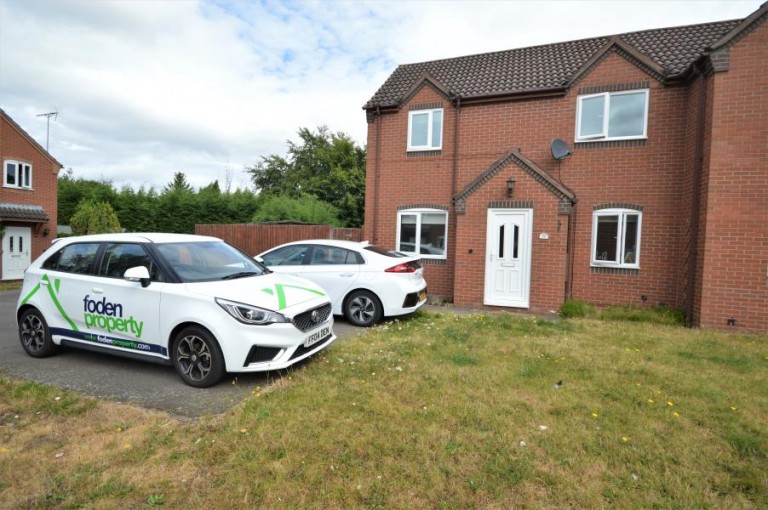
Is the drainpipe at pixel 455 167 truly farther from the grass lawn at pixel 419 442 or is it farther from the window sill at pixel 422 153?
the grass lawn at pixel 419 442

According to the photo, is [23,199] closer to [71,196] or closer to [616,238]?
[71,196]

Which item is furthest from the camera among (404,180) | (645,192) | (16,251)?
(16,251)

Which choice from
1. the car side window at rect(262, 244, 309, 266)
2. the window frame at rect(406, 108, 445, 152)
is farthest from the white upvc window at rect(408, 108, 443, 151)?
the car side window at rect(262, 244, 309, 266)

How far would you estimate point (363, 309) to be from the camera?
8.02 meters

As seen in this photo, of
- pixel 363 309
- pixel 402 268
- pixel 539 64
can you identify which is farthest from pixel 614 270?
pixel 363 309

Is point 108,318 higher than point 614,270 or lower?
lower

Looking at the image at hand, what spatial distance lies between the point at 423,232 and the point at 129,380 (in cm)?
855

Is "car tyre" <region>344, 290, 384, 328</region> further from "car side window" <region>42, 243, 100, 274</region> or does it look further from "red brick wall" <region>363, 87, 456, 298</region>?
"car side window" <region>42, 243, 100, 274</region>

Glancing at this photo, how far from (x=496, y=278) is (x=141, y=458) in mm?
8566

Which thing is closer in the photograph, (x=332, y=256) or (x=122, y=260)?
(x=122, y=260)

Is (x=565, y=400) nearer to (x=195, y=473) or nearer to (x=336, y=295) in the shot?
(x=195, y=473)

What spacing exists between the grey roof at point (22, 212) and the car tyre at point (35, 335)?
1564cm

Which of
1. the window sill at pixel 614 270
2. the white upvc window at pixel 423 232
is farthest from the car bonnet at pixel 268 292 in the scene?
the window sill at pixel 614 270

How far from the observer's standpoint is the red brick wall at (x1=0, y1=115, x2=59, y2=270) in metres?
18.3
